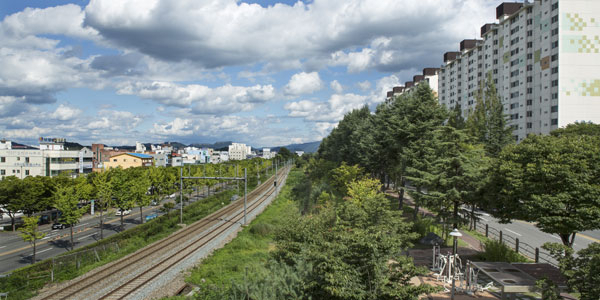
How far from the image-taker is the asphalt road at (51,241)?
3539cm

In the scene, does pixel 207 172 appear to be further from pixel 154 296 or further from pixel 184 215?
pixel 154 296

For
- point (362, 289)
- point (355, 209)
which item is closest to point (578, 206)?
point (355, 209)

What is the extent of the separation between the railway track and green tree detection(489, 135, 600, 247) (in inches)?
881

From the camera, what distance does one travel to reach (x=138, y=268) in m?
23.5

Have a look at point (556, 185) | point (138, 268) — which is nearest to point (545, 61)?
point (556, 185)

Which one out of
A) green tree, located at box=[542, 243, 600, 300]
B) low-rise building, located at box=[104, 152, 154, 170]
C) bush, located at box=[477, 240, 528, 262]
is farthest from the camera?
low-rise building, located at box=[104, 152, 154, 170]

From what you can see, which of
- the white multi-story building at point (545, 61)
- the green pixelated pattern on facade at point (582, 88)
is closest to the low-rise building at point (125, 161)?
the white multi-story building at point (545, 61)

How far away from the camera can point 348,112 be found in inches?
2827

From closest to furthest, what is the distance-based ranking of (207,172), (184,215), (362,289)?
(362,289) < (184,215) < (207,172)

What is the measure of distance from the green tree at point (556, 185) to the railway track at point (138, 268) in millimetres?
22380

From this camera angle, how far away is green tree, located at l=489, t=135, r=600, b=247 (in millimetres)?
16703

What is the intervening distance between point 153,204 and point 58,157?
80.7 feet

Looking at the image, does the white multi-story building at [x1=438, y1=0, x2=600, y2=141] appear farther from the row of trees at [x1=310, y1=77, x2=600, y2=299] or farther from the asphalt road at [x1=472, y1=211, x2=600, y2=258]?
the row of trees at [x1=310, y1=77, x2=600, y2=299]

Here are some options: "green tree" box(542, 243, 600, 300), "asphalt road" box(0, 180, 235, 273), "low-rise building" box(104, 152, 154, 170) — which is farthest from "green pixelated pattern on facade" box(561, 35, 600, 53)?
"low-rise building" box(104, 152, 154, 170)
